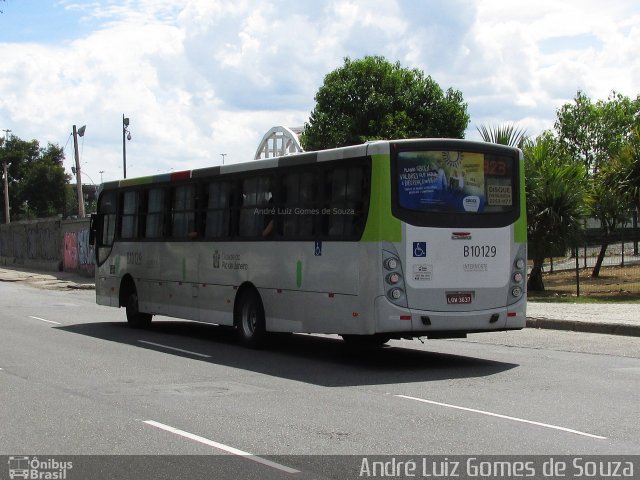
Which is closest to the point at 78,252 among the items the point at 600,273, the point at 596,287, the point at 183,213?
the point at 600,273

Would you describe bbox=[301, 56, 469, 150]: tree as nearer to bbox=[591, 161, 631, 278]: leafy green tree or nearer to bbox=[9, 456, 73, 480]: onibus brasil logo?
bbox=[591, 161, 631, 278]: leafy green tree

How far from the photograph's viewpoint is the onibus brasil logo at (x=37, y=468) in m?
7.36

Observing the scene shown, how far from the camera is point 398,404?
1052cm

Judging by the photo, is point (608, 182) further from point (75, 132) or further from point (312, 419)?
point (75, 132)

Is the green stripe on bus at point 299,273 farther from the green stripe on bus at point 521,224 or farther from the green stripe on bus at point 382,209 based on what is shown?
the green stripe on bus at point 521,224

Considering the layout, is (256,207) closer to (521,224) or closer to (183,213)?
(183,213)

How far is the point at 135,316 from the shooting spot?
67.7 feet

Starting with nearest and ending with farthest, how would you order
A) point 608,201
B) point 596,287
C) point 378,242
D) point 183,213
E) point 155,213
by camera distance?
point 378,242, point 183,213, point 155,213, point 596,287, point 608,201

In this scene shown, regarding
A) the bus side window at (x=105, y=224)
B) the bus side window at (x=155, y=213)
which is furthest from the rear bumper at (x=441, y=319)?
the bus side window at (x=105, y=224)

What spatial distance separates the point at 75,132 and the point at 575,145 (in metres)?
42.6

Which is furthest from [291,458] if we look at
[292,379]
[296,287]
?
[296,287]

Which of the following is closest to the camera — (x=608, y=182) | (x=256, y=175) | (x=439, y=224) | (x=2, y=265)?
(x=439, y=224)

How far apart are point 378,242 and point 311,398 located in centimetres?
292

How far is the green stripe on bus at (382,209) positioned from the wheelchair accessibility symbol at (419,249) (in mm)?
264
